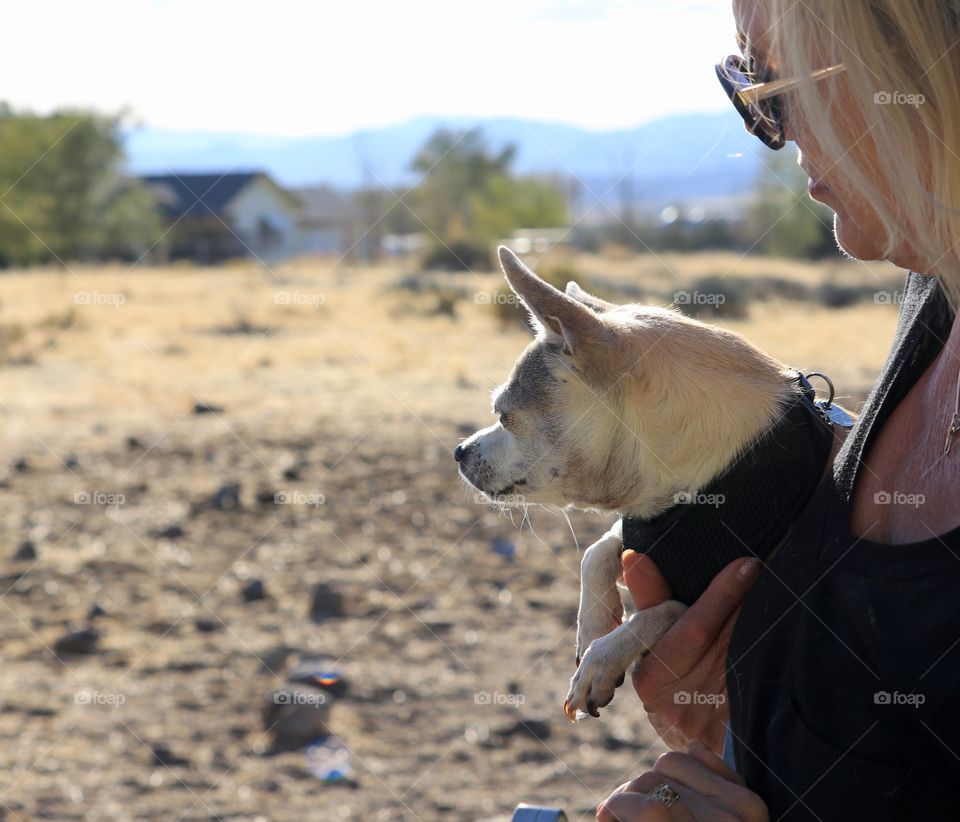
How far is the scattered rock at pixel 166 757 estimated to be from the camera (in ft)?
16.6

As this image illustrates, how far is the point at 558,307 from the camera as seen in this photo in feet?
8.91

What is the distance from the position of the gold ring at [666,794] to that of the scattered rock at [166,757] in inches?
149

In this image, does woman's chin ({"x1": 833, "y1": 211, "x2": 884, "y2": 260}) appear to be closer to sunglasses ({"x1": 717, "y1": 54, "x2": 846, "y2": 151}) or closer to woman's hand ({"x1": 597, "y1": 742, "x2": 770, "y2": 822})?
sunglasses ({"x1": 717, "y1": 54, "x2": 846, "y2": 151})

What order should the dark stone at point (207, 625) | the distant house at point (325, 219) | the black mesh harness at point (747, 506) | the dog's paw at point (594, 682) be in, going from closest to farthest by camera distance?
the black mesh harness at point (747, 506)
the dog's paw at point (594, 682)
the dark stone at point (207, 625)
the distant house at point (325, 219)

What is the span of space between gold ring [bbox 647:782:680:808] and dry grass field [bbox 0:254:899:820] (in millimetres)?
1721

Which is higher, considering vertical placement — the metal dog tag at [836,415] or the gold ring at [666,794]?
the metal dog tag at [836,415]

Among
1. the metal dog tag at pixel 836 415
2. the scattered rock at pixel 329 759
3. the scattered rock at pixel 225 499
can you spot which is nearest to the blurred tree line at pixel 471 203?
the scattered rock at pixel 225 499

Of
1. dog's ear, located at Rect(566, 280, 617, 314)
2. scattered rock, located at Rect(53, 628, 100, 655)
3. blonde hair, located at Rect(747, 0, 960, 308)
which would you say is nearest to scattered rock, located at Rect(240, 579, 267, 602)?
scattered rock, located at Rect(53, 628, 100, 655)

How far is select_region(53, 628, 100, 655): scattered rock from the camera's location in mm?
6207

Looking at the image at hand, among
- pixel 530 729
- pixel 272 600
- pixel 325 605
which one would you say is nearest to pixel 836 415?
pixel 530 729

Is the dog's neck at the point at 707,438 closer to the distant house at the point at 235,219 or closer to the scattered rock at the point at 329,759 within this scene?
the scattered rock at the point at 329,759

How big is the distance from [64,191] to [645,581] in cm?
4618

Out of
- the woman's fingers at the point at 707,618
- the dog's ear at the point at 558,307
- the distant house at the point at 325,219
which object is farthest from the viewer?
the distant house at the point at 325,219

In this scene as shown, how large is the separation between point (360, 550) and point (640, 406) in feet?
17.8
